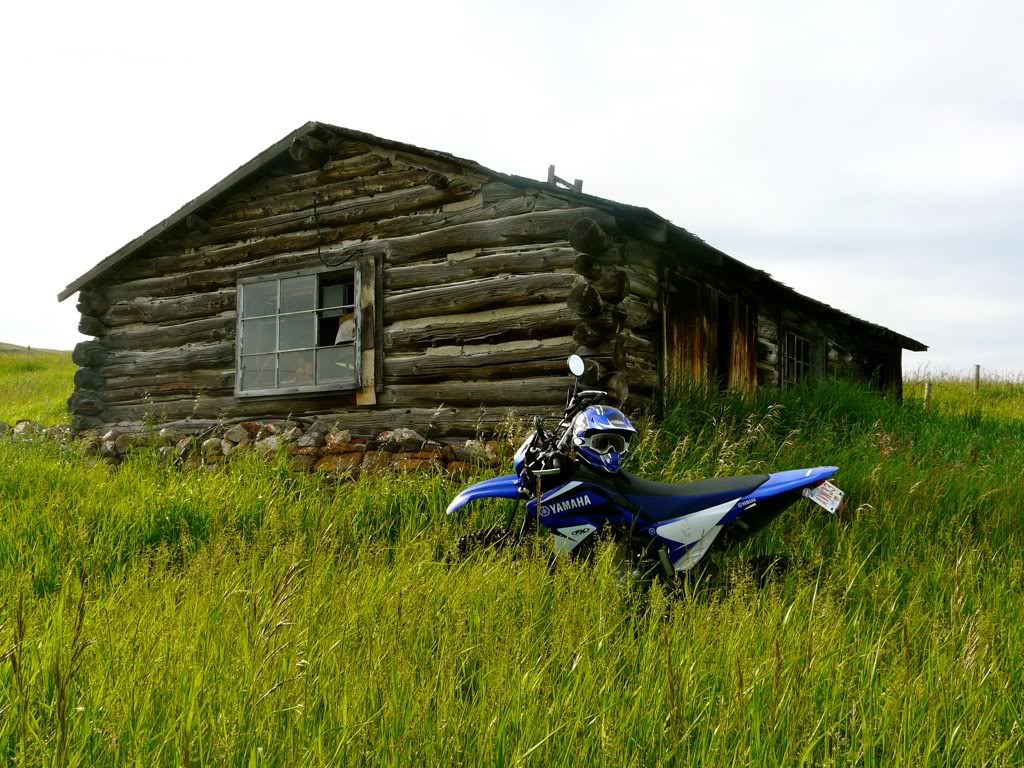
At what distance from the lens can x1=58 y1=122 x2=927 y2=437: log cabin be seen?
28.1ft

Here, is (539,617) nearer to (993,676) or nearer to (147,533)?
(993,676)

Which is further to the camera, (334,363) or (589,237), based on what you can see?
(334,363)

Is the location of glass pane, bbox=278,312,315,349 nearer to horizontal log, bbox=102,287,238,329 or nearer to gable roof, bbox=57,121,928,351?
horizontal log, bbox=102,287,238,329

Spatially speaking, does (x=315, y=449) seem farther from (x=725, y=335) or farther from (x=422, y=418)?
(x=725, y=335)

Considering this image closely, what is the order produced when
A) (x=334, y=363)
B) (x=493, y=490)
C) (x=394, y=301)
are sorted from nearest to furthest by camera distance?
(x=493, y=490) → (x=394, y=301) → (x=334, y=363)

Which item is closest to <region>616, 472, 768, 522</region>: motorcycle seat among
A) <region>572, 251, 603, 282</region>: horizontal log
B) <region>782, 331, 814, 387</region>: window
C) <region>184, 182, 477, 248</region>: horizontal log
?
<region>572, 251, 603, 282</region>: horizontal log

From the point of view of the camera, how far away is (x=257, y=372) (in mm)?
10641

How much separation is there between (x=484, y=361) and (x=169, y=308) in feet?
15.6

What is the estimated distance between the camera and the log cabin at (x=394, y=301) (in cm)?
855

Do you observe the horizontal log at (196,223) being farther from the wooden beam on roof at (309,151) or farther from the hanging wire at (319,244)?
the hanging wire at (319,244)

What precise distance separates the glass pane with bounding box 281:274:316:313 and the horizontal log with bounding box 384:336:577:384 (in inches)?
59.3

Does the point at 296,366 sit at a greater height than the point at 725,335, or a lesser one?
lesser

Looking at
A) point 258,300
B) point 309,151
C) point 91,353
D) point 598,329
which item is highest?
point 309,151

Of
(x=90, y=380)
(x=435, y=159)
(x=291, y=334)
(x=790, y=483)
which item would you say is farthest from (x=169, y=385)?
(x=790, y=483)
